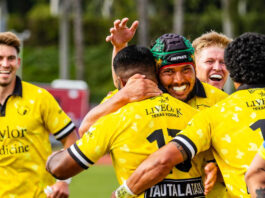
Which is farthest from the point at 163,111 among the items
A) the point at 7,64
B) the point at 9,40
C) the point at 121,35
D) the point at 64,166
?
the point at 9,40

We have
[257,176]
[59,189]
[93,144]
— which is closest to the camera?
[257,176]

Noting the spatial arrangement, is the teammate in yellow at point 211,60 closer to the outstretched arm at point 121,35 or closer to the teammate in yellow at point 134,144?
the outstretched arm at point 121,35

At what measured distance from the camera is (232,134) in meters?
3.84

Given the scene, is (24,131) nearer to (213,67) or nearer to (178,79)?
(213,67)

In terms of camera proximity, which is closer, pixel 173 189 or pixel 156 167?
pixel 156 167

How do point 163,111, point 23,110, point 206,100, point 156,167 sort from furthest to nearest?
point 23,110 < point 206,100 < point 163,111 < point 156,167

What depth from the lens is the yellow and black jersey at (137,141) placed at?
3902 millimetres

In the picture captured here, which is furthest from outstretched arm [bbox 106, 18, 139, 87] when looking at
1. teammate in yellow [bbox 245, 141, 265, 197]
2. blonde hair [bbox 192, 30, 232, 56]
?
teammate in yellow [bbox 245, 141, 265, 197]

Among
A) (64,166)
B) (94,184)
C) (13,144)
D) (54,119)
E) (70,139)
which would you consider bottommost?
(94,184)

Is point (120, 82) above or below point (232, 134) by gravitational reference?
above

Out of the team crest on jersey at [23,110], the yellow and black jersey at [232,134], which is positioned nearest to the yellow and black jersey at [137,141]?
the yellow and black jersey at [232,134]

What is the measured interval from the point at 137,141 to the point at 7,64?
8.29 feet

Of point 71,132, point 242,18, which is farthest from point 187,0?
point 71,132

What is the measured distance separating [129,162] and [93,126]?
34cm
